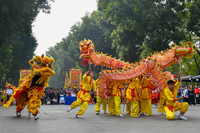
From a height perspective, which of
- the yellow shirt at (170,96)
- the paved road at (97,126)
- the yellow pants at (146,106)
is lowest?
the paved road at (97,126)

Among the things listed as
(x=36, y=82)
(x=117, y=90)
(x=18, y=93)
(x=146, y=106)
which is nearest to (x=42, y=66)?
(x=36, y=82)

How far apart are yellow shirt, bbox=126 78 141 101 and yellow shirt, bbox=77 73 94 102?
1.52 metres

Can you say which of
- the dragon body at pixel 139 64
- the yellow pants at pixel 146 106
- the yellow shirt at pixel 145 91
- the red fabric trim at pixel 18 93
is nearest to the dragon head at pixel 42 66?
the red fabric trim at pixel 18 93

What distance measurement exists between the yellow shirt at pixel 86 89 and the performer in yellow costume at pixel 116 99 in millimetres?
1100

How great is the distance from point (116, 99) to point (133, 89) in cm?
78

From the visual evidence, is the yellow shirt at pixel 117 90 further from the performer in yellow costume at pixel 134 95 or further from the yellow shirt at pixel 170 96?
the yellow shirt at pixel 170 96

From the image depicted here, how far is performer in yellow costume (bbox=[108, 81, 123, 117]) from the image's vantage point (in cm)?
1021

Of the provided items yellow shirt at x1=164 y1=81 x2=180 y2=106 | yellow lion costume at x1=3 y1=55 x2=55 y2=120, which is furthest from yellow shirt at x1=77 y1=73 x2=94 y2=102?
yellow shirt at x1=164 y1=81 x2=180 y2=106

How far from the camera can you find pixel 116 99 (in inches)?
405

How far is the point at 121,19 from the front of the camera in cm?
2322

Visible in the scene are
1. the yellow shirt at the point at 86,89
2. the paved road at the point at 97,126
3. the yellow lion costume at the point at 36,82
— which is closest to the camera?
the paved road at the point at 97,126

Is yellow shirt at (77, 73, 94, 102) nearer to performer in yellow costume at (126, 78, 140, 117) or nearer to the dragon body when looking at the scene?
the dragon body

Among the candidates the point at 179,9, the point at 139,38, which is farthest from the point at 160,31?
the point at 139,38

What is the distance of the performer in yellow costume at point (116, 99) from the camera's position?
10.2 metres
